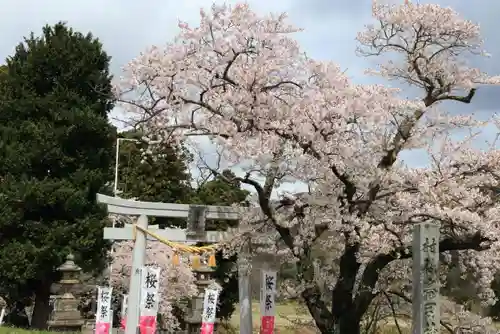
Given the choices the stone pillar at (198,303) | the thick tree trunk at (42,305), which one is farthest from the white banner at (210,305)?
the stone pillar at (198,303)

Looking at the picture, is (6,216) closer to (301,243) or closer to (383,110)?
(301,243)

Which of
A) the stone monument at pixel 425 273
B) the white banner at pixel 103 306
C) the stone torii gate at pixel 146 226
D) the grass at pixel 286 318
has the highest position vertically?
the stone torii gate at pixel 146 226

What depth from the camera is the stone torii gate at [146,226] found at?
415 inches

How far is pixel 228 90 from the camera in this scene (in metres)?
8.59

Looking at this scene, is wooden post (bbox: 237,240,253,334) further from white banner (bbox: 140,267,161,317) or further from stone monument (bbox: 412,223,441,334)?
stone monument (bbox: 412,223,441,334)

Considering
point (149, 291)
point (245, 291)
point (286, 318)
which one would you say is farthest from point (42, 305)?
point (286, 318)

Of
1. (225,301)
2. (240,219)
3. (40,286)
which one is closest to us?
(240,219)

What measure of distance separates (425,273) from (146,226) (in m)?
5.72

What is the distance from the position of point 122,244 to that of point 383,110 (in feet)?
46.5

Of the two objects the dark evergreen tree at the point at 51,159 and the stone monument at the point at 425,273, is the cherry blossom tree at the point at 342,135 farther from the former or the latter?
the dark evergreen tree at the point at 51,159

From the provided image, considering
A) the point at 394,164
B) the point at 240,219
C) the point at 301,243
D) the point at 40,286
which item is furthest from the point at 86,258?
the point at 394,164

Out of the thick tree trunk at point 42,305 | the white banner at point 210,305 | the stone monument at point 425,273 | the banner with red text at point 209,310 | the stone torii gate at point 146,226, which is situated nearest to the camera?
the stone monument at point 425,273

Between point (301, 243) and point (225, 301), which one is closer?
point (301, 243)

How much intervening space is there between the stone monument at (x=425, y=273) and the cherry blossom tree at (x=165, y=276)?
38.8 ft
